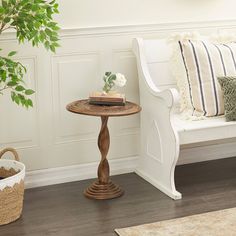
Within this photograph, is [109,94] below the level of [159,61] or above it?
below

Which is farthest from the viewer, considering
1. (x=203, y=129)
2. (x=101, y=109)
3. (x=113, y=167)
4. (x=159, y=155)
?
(x=113, y=167)

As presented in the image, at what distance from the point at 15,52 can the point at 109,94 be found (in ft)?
2.26

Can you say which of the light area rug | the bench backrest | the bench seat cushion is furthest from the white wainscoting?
the light area rug

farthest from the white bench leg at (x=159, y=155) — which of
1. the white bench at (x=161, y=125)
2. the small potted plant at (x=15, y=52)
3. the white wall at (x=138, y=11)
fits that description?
the small potted plant at (x=15, y=52)

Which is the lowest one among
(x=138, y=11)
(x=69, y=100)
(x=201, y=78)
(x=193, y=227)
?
(x=193, y=227)

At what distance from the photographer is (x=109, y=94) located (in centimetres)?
345

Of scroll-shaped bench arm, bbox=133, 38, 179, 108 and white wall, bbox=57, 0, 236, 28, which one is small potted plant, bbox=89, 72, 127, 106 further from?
white wall, bbox=57, 0, 236, 28

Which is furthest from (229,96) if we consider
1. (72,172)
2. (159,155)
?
(72,172)

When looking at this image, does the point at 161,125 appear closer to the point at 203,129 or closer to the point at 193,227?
the point at 203,129

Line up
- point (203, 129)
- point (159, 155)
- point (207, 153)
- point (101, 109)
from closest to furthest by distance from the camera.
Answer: point (101, 109) < point (203, 129) < point (159, 155) < point (207, 153)

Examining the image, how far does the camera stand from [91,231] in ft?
9.91

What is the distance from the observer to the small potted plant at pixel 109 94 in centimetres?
343

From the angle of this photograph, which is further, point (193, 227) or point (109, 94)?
point (109, 94)

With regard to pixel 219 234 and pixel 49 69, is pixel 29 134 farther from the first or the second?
pixel 219 234
